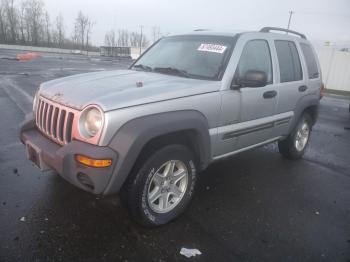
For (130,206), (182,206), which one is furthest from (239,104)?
(130,206)

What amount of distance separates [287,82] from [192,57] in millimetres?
1516

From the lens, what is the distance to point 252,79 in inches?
132

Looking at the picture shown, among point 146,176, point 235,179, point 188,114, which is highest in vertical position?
point 188,114

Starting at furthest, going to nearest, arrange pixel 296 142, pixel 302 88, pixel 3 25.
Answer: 1. pixel 3 25
2. pixel 296 142
3. pixel 302 88

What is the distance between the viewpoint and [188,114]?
3.00 m

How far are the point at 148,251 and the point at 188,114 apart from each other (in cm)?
129

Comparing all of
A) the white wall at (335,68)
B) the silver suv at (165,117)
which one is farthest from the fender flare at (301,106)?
the white wall at (335,68)

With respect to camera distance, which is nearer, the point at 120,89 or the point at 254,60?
the point at 120,89

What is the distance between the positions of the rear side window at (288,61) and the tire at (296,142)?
866mm

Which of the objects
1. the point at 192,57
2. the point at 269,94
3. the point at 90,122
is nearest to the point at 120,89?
the point at 90,122

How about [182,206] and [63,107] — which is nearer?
[63,107]

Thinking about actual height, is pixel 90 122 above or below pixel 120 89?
below

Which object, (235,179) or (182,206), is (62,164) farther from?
(235,179)

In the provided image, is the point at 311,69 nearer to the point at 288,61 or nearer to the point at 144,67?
the point at 288,61
